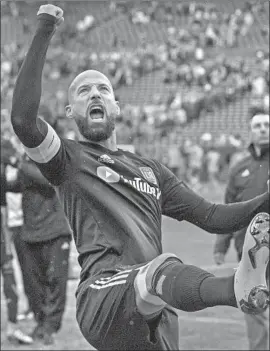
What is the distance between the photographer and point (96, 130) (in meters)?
4.18

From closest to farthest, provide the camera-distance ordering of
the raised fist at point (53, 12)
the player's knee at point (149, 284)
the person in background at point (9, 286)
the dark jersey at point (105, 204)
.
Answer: the player's knee at point (149, 284), the raised fist at point (53, 12), the dark jersey at point (105, 204), the person in background at point (9, 286)

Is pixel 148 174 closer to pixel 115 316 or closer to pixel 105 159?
pixel 105 159

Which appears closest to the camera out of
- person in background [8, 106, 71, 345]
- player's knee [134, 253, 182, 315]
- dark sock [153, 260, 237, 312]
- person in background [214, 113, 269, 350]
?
dark sock [153, 260, 237, 312]

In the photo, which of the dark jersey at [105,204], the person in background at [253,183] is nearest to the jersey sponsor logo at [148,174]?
the dark jersey at [105,204]

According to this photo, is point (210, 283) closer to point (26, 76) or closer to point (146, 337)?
point (146, 337)

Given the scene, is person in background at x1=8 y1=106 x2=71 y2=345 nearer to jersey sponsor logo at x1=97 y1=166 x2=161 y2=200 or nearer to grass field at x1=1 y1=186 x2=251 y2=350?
grass field at x1=1 y1=186 x2=251 y2=350

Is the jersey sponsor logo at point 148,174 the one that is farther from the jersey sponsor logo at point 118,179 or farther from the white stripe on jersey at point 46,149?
the white stripe on jersey at point 46,149

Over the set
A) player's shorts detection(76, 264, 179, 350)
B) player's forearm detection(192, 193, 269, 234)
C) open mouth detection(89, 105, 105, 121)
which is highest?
open mouth detection(89, 105, 105, 121)

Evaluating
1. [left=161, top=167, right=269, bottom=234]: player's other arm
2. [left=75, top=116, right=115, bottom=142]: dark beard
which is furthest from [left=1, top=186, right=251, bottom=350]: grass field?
[left=75, top=116, right=115, bottom=142]: dark beard

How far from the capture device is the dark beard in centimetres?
418

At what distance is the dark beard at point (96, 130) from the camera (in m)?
4.18

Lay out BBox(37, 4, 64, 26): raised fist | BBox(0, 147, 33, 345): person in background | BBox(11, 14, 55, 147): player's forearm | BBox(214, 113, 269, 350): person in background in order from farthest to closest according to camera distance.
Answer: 1. BBox(0, 147, 33, 345): person in background
2. BBox(214, 113, 269, 350): person in background
3. BBox(37, 4, 64, 26): raised fist
4. BBox(11, 14, 55, 147): player's forearm

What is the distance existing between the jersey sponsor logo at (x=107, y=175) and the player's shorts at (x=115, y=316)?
19.4 inches

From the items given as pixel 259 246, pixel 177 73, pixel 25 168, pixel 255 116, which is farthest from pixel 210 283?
pixel 177 73
